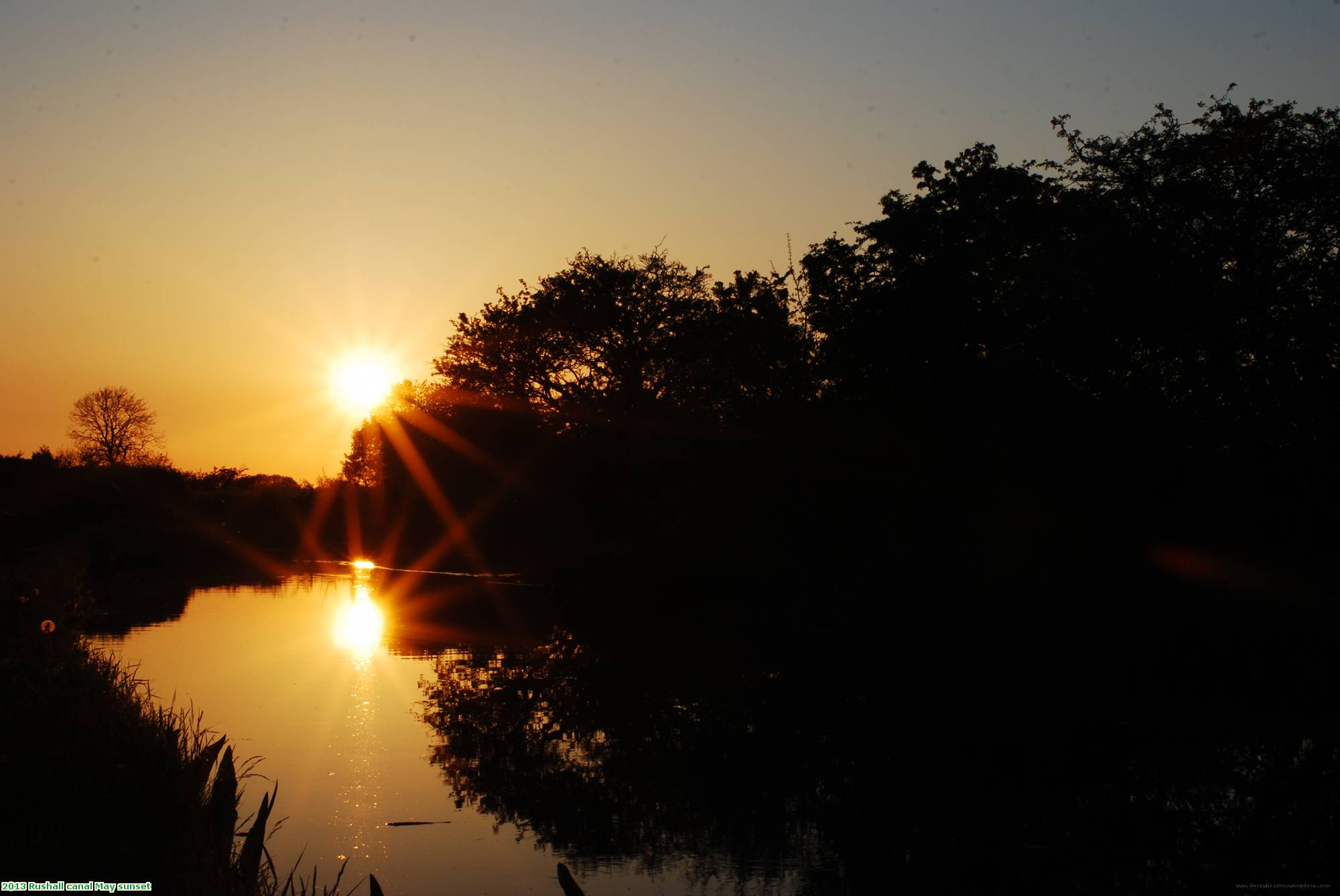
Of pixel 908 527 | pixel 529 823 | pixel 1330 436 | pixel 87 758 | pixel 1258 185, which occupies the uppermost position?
pixel 1258 185

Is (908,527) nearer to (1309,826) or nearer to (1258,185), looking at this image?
(1258,185)

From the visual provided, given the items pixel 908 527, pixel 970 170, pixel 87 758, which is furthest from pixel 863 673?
pixel 970 170

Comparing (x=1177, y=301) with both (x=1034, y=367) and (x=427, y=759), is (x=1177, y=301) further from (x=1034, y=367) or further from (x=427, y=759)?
(x=427, y=759)

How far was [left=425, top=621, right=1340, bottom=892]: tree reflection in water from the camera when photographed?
9.83 meters

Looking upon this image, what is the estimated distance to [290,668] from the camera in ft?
68.9

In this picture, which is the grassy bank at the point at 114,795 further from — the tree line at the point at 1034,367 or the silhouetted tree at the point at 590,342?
the silhouetted tree at the point at 590,342

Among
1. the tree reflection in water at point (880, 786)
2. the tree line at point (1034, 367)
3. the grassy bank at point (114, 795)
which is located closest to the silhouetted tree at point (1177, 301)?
the tree line at point (1034, 367)

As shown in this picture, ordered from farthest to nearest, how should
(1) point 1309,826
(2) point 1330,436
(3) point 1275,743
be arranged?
(2) point 1330,436, (3) point 1275,743, (1) point 1309,826

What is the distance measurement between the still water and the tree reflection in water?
67 mm

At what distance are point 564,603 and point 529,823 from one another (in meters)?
23.7

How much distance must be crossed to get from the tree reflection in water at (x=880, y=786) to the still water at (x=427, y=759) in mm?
67

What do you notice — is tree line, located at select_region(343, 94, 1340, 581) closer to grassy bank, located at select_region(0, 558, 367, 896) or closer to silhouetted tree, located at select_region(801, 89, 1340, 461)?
silhouetted tree, located at select_region(801, 89, 1340, 461)

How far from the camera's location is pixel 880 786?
1273 centimetres

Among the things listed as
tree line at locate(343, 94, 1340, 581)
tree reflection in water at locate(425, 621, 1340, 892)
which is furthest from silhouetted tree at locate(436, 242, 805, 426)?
tree reflection in water at locate(425, 621, 1340, 892)
